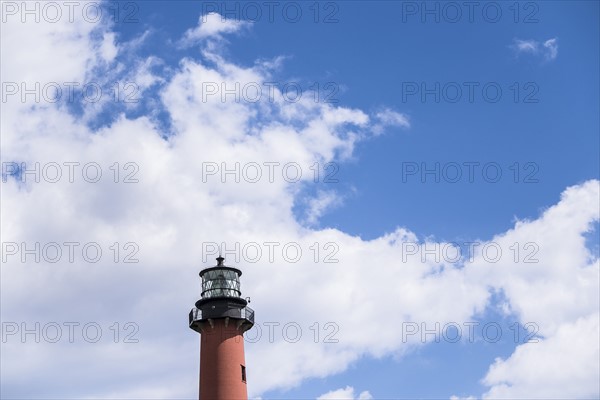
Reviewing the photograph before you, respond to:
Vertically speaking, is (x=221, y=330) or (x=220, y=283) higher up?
(x=220, y=283)

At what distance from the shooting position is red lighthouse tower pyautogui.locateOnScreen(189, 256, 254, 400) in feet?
231

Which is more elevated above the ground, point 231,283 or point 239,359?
point 231,283

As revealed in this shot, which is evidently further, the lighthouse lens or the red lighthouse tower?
the lighthouse lens

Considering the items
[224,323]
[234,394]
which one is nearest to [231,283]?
[224,323]

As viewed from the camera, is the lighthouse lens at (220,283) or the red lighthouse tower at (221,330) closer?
the red lighthouse tower at (221,330)

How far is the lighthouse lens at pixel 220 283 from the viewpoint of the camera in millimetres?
73750

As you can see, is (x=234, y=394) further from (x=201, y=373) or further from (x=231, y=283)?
(x=231, y=283)

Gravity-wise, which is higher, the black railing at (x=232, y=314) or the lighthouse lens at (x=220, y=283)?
the lighthouse lens at (x=220, y=283)

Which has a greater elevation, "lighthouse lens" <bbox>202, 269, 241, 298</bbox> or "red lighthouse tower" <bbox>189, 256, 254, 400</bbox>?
"lighthouse lens" <bbox>202, 269, 241, 298</bbox>

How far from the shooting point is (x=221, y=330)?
72.1 meters

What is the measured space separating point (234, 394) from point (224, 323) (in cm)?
535

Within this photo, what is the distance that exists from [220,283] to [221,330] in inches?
151

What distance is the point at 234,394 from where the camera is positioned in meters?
70.1

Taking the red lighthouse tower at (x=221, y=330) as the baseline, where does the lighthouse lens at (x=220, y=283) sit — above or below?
above
